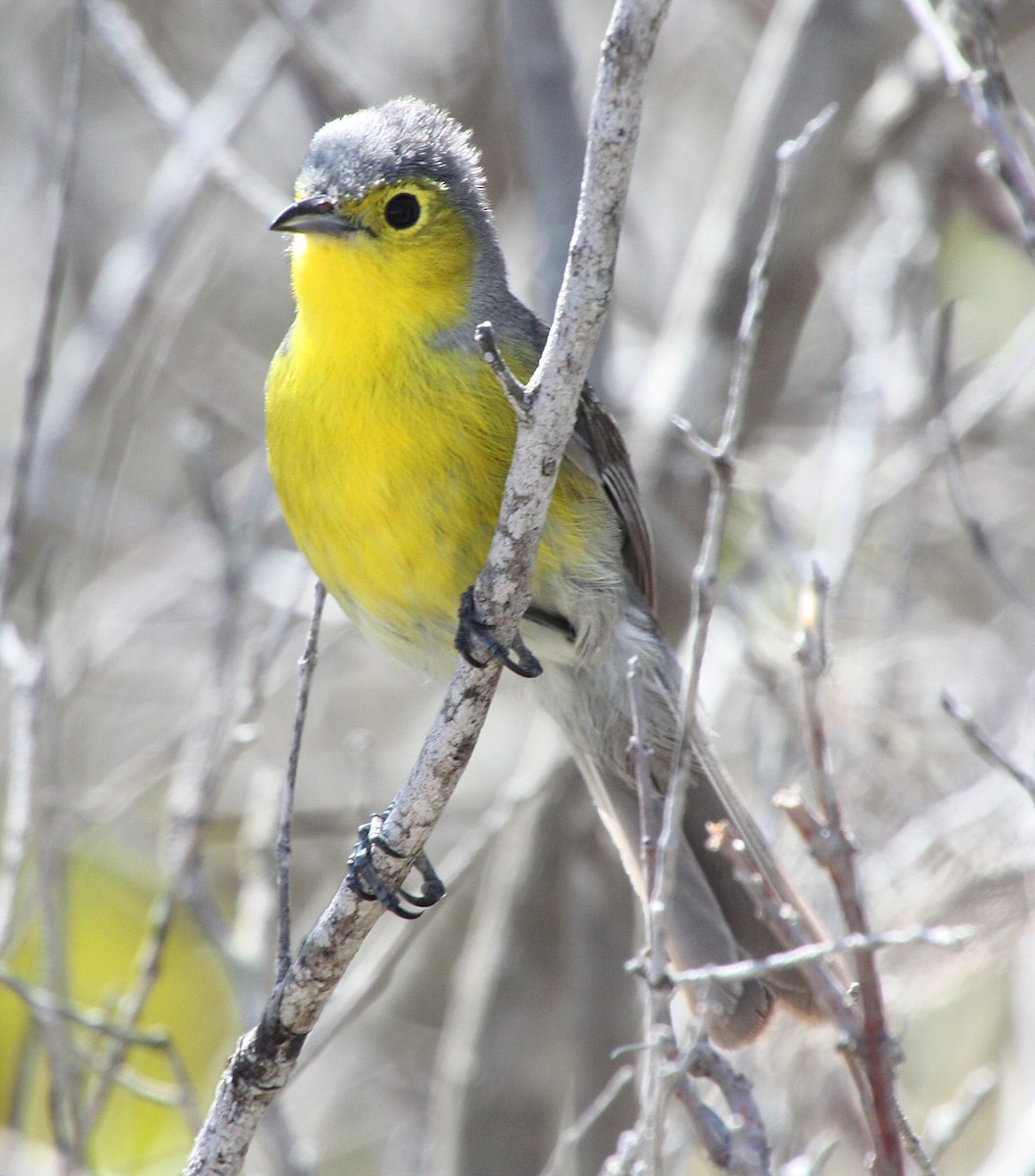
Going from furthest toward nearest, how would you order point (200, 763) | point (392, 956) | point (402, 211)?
point (200, 763) < point (392, 956) < point (402, 211)

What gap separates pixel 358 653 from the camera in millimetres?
6621

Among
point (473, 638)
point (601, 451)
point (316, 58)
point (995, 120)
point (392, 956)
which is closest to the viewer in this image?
point (995, 120)

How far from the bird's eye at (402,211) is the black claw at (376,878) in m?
1.27

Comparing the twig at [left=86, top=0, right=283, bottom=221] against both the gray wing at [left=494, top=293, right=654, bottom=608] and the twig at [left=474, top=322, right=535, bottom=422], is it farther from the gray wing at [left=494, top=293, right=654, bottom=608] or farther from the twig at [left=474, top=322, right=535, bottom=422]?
the twig at [left=474, top=322, right=535, bottom=422]

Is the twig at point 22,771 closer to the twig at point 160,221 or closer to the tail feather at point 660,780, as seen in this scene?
the tail feather at point 660,780

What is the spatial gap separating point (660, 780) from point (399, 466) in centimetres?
115

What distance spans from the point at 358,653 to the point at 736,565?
233 cm

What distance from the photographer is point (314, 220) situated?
3209 millimetres

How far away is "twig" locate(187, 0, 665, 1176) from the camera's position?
7.37ft

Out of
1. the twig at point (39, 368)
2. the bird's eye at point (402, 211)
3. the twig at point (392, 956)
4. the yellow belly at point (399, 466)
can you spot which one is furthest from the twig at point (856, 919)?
the twig at point (39, 368)

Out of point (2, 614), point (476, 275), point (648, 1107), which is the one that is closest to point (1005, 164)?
point (476, 275)

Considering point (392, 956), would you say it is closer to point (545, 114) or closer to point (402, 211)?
point (402, 211)

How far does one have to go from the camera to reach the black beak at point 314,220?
3166 millimetres

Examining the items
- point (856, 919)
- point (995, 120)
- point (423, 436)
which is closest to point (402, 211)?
point (423, 436)
